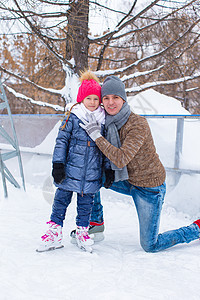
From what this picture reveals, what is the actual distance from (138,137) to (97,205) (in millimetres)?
858

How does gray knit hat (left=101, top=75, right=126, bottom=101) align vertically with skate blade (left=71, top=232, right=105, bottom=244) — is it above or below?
above

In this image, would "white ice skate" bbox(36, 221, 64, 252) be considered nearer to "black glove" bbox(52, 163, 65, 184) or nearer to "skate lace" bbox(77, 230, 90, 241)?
"skate lace" bbox(77, 230, 90, 241)

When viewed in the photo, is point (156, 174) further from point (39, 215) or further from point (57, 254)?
point (39, 215)

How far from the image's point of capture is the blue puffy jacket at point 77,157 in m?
2.36

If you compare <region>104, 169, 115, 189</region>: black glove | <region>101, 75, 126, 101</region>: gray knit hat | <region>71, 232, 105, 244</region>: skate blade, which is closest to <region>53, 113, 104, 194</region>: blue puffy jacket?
<region>104, 169, 115, 189</region>: black glove

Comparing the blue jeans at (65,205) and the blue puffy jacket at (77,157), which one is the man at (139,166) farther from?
the blue jeans at (65,205)

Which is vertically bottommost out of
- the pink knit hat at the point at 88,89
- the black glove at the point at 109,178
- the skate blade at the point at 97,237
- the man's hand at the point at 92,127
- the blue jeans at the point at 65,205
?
the skate blade at the point at 97,237

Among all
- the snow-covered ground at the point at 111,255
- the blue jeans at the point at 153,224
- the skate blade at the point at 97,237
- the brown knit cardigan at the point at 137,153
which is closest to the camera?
the snow-covered ground at the point at 111,255

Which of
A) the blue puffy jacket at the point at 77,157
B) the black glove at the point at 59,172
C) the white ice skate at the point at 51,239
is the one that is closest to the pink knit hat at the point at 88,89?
the blue puffy jacket at the point at 77,157

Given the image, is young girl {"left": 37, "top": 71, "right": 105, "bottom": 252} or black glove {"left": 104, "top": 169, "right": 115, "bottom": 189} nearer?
young girl {"left": 37, "top": 71, "right": 105, "bottom": 252}

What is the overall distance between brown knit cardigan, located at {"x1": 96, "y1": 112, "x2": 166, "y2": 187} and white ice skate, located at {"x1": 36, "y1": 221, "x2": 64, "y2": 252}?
2.58 ft

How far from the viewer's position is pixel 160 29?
528cm

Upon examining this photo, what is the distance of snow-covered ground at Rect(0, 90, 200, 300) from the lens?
1798 millimetres

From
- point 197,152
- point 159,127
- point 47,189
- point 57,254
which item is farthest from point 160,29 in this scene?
point 57,254
